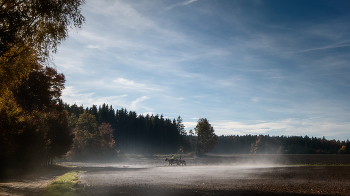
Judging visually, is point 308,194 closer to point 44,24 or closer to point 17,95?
point 44,24

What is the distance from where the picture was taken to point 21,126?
25344 mm

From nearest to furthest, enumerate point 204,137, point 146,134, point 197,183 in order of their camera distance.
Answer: point 197,183 → point 204,137 → point 146,134

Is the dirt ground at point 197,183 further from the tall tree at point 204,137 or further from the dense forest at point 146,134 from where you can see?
the dense forest at point 146,134

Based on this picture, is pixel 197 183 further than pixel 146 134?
No

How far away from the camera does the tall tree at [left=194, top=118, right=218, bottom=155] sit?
111562mm

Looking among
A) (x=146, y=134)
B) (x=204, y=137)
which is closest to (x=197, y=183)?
(x=204, y=137)

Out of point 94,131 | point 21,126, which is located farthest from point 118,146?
point 21,126

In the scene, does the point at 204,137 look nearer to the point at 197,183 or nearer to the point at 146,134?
the point at 146,134

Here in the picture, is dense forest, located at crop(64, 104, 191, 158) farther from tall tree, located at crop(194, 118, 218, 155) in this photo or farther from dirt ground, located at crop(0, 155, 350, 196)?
dirt ground, located at crop(0, 155, 350, 196)

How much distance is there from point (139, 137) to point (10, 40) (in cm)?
14597

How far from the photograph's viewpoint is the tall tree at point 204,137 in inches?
4392

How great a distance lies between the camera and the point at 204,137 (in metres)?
112

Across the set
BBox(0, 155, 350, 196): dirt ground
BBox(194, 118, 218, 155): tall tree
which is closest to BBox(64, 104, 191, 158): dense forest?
BBox(194, 118, 218, 155): tall tree

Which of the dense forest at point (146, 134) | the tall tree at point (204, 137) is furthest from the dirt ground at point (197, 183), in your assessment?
the dense forest at point (146, 134)
